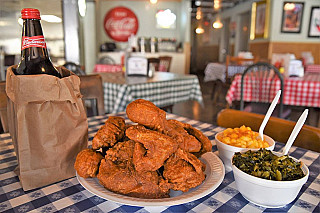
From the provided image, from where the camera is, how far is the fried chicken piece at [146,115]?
544mm

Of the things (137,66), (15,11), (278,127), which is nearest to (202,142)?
(278,127)

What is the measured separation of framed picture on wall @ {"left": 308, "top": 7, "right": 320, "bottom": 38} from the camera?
7117mm

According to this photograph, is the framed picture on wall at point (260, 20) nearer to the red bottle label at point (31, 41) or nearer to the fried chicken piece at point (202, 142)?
the fried chicken piece at point (202, 142)

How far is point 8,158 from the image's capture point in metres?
0.80

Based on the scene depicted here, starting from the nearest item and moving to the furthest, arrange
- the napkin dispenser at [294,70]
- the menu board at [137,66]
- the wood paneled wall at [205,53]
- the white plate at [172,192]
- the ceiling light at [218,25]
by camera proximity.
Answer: the white plate at [172,192] < the menu board at [137,66] < the napkin dispenser at [294,70] < the ceiling light at [218,25] < the wood paneled wall at [205,53]

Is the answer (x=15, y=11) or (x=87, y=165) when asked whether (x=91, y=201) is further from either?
(x=15, y=11)

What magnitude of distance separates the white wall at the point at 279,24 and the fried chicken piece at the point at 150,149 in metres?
7.90

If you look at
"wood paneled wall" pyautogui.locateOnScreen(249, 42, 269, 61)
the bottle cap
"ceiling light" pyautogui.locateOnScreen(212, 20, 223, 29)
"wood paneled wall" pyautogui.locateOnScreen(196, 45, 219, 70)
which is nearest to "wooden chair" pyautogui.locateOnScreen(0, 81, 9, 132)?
the bottle cap

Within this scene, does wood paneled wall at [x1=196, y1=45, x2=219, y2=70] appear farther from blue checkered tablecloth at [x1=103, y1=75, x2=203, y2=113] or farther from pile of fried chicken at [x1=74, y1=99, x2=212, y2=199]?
pile of fried chicken at [x1=74, y1=99, x2=212, y2=199]

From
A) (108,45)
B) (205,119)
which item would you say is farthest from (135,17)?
(205,119)

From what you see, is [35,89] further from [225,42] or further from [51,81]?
[225,42]

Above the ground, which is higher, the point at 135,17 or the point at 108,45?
the point at 135,17

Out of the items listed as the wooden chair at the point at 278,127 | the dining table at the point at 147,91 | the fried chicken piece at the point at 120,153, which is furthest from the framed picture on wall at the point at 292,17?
the fried chicken piece at the point at 120,153

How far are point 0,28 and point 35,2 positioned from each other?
2.89 ft
